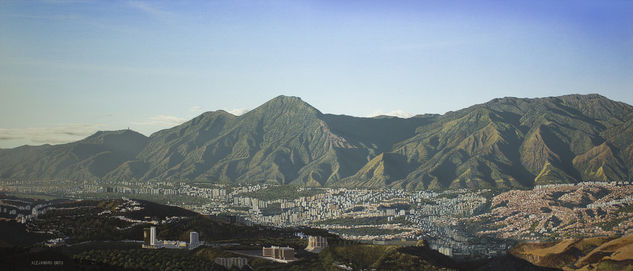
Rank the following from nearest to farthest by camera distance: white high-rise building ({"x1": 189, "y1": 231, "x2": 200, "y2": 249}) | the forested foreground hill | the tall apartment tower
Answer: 1. the forested foreground hill
2. white high-rise building ({"x1": 189, "y1": 231, "x2": 200, "y2": 249})
3. the tall apartment tower

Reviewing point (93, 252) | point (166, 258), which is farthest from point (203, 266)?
point (93, 252)

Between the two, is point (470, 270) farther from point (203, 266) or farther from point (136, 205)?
point (136, 205)

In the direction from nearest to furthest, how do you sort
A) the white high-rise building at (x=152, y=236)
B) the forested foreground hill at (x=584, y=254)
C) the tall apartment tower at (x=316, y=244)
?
the forested foreground hill at (x=584, y=254)
the white high-rise building at (x=152, y=236)
the tall apartment tower at (x=316, y=244)

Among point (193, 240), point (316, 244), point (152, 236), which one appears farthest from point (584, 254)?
point (152, 236)

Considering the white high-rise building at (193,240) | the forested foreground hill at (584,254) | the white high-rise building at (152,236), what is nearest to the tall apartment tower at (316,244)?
the white high-rise building at (193,240)

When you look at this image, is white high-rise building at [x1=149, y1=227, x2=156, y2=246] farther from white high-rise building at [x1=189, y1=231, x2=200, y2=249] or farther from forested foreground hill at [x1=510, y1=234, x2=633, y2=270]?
forested foreground hill at [x1=510, y1=234, x2=633, y2=270]

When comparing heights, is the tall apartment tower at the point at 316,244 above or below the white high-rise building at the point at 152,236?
below

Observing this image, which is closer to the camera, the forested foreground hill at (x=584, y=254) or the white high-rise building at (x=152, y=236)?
the forested foreground hill at (x=584, y=254)

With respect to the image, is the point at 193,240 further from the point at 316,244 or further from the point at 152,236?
the point at 316,244

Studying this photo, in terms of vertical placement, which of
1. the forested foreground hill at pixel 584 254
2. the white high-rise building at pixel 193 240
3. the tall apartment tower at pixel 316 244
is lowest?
the forested foreground hill at pixel 584 254

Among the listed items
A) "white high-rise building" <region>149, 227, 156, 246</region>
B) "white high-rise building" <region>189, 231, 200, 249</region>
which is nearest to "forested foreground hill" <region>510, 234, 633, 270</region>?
"white high-rise building" <region>189, 231, 200, 249</region>

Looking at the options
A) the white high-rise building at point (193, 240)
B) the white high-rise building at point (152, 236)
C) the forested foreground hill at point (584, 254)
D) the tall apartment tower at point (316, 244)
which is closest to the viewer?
the forested foreground hill at point (584, 254)

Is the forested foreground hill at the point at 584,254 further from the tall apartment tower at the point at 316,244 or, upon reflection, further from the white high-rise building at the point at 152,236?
the white high-rise building at the point at 152,236
